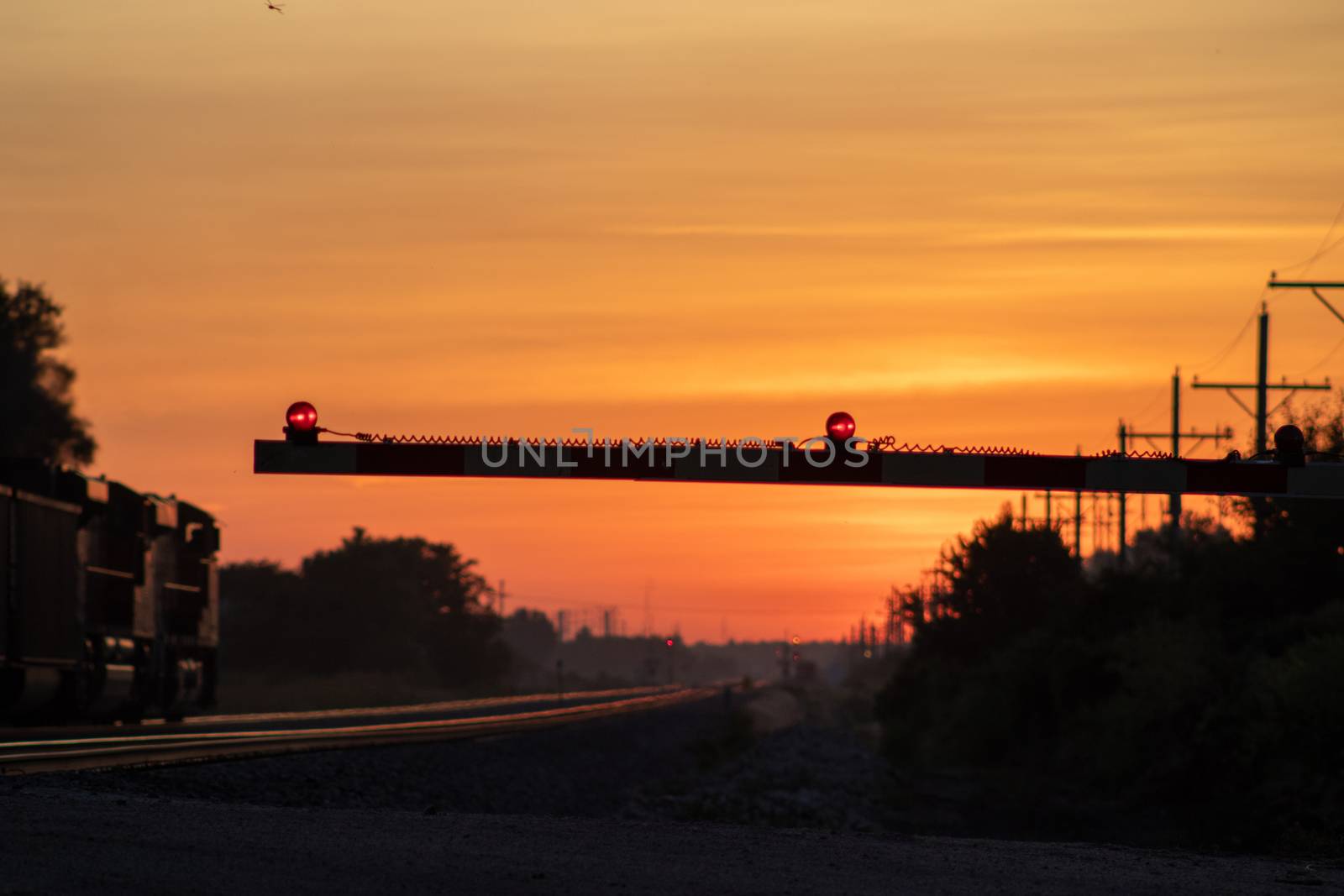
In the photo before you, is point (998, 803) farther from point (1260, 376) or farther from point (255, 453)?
point (255, 453)

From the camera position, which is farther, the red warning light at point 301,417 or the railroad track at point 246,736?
the railroad track at point 246,736

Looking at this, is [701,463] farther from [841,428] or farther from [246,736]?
[246,736]

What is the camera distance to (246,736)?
34906 mm

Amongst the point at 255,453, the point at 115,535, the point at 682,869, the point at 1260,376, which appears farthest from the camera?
the point at 1260,376

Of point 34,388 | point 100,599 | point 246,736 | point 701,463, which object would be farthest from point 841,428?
point 34,388

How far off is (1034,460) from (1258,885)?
4932 millimetres

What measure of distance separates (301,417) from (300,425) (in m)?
0.07

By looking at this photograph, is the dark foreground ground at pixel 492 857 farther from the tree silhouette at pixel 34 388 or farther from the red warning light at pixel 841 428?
the tree silhouette at pixel 34 388

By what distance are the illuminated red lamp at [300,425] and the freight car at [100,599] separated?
15249mm

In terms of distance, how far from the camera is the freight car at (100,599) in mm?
30125

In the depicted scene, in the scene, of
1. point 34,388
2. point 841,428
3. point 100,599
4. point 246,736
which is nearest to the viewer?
point 841,428

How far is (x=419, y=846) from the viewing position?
1302cm

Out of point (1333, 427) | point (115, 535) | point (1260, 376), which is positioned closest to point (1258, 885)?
point (115, 535)

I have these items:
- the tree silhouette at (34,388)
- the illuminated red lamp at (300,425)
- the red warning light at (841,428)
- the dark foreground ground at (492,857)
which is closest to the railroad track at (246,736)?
the dark foreground ground at (492,857)
